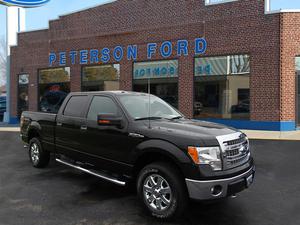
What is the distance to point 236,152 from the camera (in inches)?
179

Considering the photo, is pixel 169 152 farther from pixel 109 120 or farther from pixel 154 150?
pixel 109 120

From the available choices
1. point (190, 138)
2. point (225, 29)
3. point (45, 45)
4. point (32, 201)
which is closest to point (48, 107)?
point (45, 45)

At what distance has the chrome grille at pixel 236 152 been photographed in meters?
4.36

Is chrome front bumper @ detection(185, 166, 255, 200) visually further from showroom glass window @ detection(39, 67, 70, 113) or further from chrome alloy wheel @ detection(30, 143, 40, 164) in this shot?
showroom glass window @ detection(39, 67, 70, 113)

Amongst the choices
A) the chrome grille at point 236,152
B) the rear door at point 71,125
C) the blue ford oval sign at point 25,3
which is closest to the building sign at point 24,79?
the blue ford oval sign at point 25,3

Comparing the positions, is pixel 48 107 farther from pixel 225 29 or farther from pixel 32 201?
pixel 32 201

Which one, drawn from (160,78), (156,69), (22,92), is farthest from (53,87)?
(160,78)

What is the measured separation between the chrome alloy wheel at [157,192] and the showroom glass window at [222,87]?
10.9 meters

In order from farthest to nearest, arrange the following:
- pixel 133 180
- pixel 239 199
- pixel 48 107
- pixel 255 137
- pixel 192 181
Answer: pixel 48 107
pixel 255 137
pixel 239 199
pixel 133 180
pixel 192 181

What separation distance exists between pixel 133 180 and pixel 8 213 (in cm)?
185

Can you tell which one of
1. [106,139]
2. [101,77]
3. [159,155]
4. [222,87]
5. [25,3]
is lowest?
[159,155]

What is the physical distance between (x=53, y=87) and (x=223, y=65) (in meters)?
11.1

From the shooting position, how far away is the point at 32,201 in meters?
5.21

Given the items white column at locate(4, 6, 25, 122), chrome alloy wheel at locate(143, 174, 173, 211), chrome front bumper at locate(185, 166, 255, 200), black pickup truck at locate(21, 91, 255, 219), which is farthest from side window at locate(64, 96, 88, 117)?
white column at locate(4, 6, 25, 122)
